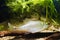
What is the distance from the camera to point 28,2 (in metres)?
2.59

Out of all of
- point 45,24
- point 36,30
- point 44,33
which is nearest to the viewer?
point 44,33

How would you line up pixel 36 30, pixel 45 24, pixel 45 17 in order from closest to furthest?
pixel 36 30 → pixel 45 24 → pixel 45 17

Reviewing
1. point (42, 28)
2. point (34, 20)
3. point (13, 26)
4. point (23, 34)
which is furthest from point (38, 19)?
point (23, 34)

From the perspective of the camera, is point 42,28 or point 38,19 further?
point 38,19

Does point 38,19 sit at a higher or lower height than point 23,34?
higher

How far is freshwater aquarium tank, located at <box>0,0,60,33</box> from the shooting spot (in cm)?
255

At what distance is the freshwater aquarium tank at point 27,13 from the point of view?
2551 millimetres

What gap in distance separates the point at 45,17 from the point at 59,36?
81 cm

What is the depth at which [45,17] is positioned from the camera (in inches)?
106

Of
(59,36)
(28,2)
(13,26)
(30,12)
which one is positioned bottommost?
(59,36)

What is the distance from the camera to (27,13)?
8.69 feet

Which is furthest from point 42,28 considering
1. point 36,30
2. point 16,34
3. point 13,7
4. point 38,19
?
point 13,7

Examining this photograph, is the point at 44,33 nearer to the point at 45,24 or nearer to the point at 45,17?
the point at 45,24

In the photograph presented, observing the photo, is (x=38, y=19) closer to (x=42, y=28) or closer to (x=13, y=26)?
(x=42, y=28)
